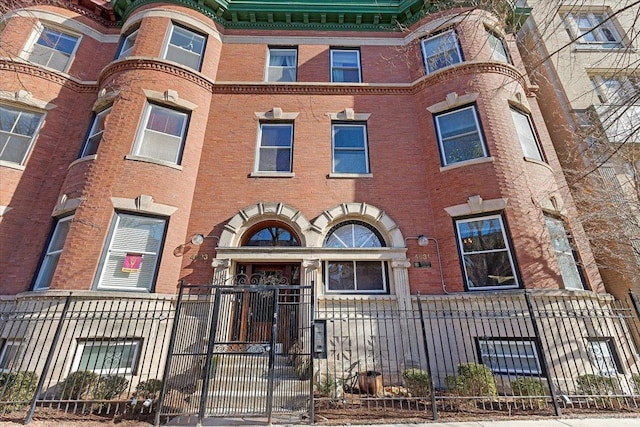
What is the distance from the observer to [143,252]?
8883 millimetres

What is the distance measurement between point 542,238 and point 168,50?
1377 cm

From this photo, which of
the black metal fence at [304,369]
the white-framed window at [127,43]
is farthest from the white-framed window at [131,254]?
the white-framed window at [127,43]

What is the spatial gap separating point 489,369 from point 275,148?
8.85m

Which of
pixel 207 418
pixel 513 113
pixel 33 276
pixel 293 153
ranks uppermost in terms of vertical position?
pixel 513 113

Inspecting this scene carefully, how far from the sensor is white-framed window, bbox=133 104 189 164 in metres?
9.96

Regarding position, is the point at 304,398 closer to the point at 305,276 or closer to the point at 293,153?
the point at 305,276

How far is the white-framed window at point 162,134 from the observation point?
9961 mm

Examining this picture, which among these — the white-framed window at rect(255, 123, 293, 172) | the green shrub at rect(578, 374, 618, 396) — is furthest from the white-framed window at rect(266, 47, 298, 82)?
the green shrub at rect(578, 374, 618, 396)

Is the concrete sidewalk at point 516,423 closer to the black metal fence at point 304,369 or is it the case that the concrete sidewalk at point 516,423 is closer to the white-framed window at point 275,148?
the black metal fence at point 304,369

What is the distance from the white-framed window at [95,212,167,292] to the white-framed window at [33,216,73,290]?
1.46 m

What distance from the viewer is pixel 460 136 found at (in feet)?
34.4

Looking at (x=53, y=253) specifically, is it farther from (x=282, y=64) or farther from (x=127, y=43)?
(x=282, y=64)

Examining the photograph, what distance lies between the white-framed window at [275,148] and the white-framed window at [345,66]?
3.04 m

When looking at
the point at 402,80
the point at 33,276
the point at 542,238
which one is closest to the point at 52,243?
the point at 33,276
